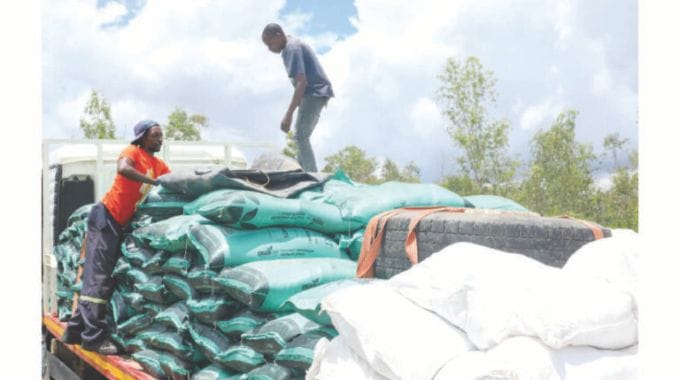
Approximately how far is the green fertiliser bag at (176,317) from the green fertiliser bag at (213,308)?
0.15 meters

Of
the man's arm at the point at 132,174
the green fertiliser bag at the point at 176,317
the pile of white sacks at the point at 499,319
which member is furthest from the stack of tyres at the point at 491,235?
the man's arm at the point at 132,174

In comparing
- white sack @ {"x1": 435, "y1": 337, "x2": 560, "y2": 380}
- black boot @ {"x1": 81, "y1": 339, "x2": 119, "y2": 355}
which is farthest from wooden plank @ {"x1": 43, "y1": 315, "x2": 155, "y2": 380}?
white sack @ {"x1": 435, "y1": 337, "x2": 560, "y2": 380}

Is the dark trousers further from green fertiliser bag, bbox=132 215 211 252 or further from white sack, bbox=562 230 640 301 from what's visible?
white sack, bbox=562 230 640 301

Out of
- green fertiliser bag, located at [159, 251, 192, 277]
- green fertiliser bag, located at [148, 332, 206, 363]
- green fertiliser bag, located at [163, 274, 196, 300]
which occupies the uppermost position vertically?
green fertiliser bag, located at [159, 251, 192, 277]

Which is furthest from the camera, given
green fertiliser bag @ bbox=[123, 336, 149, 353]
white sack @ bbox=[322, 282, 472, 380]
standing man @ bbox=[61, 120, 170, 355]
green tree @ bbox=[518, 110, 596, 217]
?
green tree @ bbox=[518, 110, 596, 217]

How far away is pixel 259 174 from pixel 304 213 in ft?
1.51

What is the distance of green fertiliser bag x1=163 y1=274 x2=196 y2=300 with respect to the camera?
320 cm

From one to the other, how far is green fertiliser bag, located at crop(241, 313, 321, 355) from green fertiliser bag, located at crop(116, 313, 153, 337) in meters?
1.13

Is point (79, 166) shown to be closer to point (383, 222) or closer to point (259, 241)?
point (259, 241)

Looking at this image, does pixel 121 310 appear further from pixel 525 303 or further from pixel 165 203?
pixel 525 303

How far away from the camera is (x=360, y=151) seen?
12.3 meters

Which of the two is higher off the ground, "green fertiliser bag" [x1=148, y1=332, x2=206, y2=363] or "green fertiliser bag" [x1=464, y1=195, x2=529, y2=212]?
"green fertiliser bag" [x1=464, y1=195, x2=529, y2=212]

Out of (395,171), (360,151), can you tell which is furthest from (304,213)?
(360,151)

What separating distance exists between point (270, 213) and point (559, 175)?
6.05 meters
